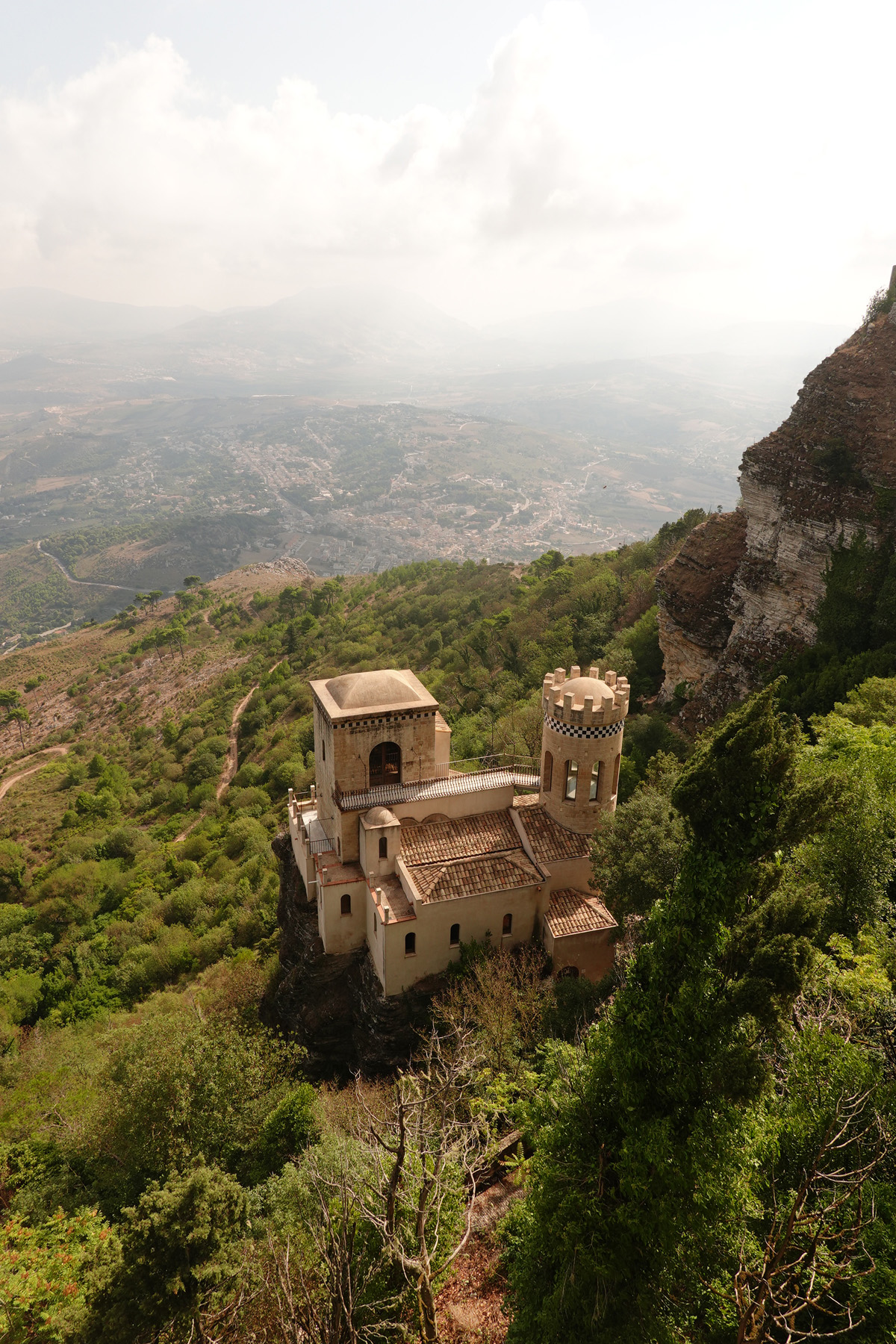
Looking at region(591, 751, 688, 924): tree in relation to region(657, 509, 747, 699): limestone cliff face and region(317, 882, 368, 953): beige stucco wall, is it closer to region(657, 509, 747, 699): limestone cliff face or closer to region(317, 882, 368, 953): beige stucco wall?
region(317, 882, 368, 953): beige stucco wall

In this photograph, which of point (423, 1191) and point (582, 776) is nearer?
point (423, 1191)

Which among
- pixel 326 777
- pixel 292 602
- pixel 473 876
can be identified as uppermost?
pixel 326 777

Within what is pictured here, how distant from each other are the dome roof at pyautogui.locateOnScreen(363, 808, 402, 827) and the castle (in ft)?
0.13

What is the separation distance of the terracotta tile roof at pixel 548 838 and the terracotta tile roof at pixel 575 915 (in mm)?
1426

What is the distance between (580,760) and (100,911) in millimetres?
46912

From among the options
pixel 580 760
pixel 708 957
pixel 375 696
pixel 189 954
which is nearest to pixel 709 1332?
pixel 708 957

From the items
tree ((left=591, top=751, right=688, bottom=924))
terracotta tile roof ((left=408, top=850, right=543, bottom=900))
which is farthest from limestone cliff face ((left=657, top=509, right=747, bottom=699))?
terracotta tile roof ((left=408, top=850, right=543, bottom=900))

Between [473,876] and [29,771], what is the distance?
76.5 m

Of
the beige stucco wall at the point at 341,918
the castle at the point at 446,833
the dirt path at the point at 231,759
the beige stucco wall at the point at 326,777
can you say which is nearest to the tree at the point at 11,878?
the dirt path at the point at 231,759

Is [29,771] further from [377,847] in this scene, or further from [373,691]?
[377,847]

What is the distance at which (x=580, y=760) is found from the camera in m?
24.9

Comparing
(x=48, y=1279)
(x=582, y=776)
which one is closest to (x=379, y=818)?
(x=582, y=776)

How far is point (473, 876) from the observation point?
24.3 meters

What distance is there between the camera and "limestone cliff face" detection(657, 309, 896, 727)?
1244 inches
